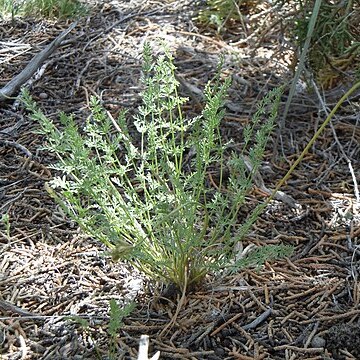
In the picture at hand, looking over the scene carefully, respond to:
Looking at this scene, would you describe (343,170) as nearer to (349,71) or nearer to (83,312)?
(349,71)

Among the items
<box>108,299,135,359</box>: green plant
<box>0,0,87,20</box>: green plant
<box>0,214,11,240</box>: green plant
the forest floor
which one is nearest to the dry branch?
the forest floor

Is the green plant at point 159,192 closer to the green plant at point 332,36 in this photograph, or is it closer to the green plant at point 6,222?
the green plant at point 6,222

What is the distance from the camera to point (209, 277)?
79.4 inches

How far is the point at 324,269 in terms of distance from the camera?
204cm

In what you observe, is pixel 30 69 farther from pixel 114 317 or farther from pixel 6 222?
pixel 114 317

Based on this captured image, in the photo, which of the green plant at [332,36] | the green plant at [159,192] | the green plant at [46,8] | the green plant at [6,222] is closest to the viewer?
the green plant at [159,192]

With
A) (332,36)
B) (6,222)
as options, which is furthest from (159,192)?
(332,36)

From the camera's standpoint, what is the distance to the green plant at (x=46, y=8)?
3.54 m

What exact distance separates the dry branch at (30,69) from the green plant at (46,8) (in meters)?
0.38

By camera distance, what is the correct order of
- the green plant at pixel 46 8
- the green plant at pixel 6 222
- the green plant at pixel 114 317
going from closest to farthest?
the green plant at pixel 114 317, the green plant at pixel 6 222, the green plant at pixel 46 8

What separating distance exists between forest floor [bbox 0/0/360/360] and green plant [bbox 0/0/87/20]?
0.79ft

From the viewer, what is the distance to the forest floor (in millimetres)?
1808

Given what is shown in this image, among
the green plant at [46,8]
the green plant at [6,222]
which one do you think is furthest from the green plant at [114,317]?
the green plant at [46,8]

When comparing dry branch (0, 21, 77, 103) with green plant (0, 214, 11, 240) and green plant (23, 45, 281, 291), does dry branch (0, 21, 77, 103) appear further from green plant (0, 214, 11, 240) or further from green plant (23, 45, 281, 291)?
green plant (23, 45, 281, 291)
